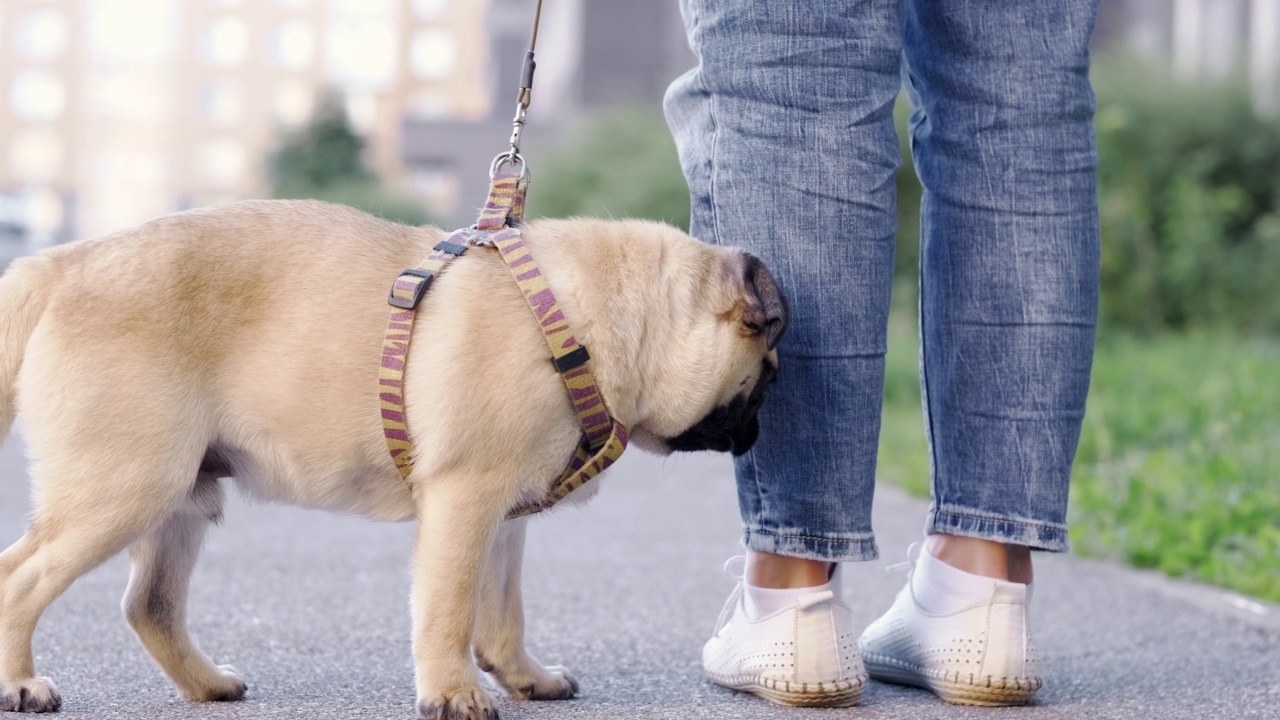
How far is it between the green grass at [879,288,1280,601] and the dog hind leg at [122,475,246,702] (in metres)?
2.55

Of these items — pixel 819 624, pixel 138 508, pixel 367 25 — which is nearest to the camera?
pixel 138 508

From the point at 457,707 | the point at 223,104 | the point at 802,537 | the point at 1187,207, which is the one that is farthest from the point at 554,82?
the point at 223,104

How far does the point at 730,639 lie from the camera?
2.50 metres

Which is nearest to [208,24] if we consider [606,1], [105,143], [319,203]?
[105,143]

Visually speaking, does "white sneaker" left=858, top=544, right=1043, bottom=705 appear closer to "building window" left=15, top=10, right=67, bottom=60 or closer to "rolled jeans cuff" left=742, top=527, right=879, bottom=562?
"rolled jeans cuff" left=742, top=527, right=879, bottom=562

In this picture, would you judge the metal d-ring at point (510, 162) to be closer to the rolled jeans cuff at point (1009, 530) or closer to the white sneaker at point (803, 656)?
the white sneaker at point (803, 656)

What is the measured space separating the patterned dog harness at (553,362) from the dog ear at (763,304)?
295 millimetres

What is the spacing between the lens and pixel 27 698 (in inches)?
85.7

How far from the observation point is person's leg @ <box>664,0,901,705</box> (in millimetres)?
2363

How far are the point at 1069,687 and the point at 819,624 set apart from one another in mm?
553

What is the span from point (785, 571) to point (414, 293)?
830 mm

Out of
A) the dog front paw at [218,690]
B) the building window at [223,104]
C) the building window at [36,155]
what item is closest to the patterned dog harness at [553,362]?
the dog front paw at [218,690]

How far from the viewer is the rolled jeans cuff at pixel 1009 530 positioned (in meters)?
2.48

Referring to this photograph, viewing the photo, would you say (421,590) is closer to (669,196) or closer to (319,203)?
(319,203)
